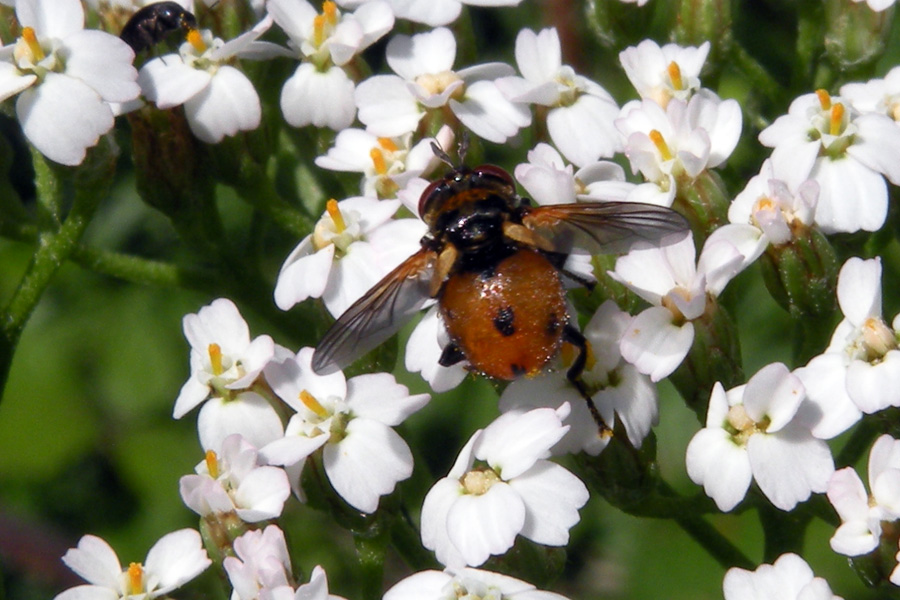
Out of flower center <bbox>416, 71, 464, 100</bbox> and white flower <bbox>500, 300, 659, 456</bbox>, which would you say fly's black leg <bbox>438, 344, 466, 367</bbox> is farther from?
flower center <bbox>416, 71, 464, 100</bbox>

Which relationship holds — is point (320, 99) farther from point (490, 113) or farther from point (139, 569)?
Answer: point (139, 569)

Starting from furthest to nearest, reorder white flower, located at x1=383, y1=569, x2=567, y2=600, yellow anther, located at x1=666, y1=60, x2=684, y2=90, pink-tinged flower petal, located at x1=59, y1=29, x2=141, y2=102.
Answer: yellow anther, located at x1=666, y1=60, x2=684, y2=90 → pink-tinged flower petal, located at x1=59, y1=29, x2=141, y2=102 → white flower, located at x1=383, y1=569, x2=567, y2=600

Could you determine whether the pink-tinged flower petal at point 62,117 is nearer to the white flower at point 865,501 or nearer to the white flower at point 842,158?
the white flower at point 842,158

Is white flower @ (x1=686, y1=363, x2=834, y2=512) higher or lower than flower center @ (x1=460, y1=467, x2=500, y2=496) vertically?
higher

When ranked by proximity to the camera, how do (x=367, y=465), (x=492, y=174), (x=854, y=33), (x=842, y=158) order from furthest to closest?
(x=854, y=33) → (x=842, y=158) → (x=492, y=174) → (x=367, y=465)

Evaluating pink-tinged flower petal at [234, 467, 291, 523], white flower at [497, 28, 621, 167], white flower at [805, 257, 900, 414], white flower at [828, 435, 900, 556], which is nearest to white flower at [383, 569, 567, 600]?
pink-tinged flower petal at [234, 467, 291, 523]

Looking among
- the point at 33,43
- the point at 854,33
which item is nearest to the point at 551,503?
the point at 33,43
